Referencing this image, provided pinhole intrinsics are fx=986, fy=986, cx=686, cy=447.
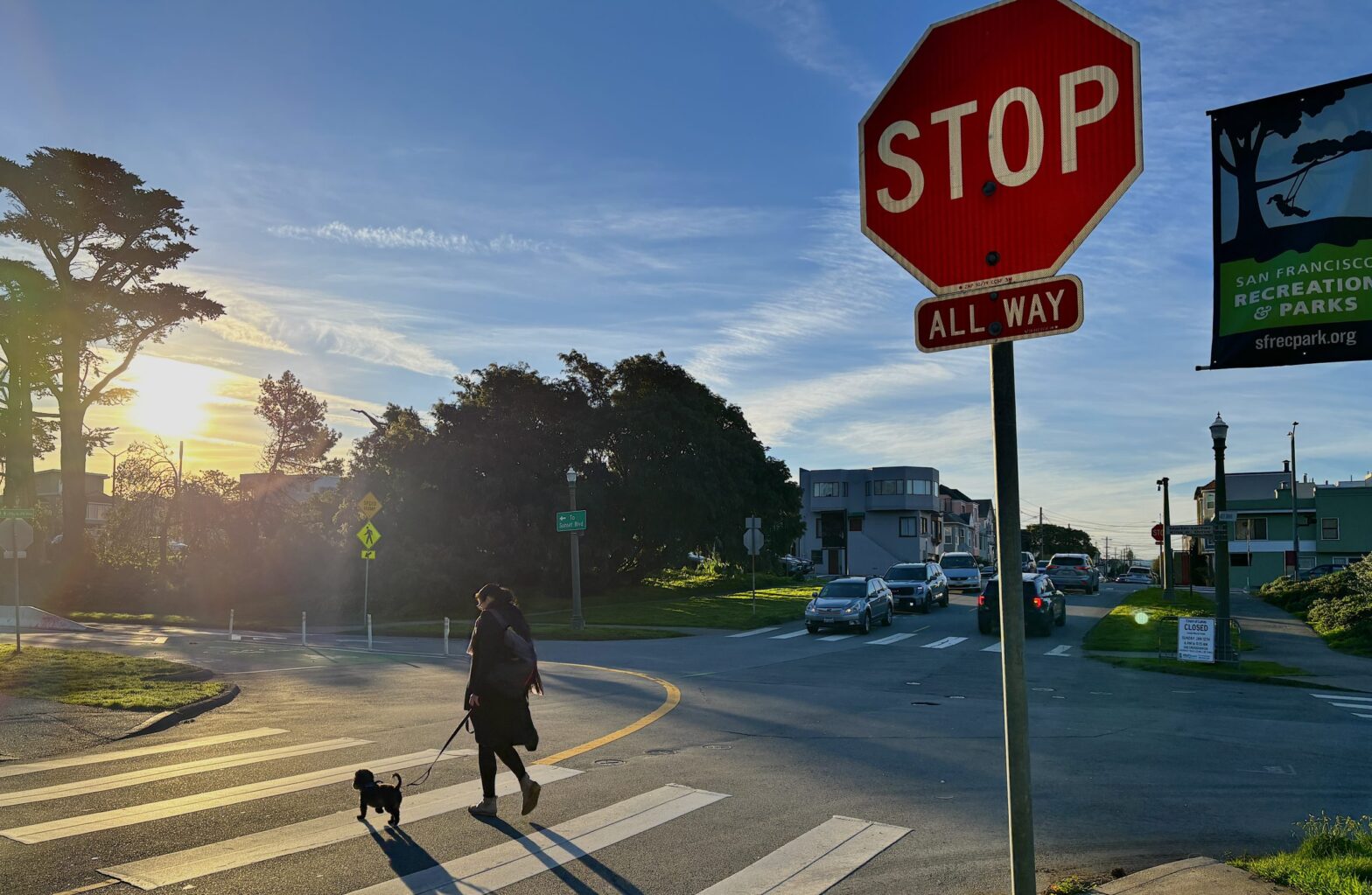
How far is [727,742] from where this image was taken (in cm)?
1069

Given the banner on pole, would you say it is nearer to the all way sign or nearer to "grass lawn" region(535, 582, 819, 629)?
the all way sign

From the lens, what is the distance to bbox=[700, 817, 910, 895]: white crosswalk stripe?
5.80m

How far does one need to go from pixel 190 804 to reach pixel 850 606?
2266cm

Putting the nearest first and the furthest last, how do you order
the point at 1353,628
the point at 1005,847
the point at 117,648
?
1. the point at 1005,847
2. the point at 1353,628
3. the point at 117,648

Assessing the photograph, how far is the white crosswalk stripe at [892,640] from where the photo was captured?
2548cm

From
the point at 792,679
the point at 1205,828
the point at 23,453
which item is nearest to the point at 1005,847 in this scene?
the point at 1205,828

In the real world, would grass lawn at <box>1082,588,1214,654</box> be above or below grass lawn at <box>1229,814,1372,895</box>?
below

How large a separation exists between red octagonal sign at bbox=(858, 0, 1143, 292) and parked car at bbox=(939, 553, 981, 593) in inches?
1810

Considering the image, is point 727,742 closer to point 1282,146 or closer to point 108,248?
point 1282,146

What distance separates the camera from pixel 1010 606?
118 inches

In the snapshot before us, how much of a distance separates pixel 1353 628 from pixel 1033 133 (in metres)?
26.1

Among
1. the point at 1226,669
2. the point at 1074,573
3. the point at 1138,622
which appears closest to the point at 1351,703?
the point at 1226,669

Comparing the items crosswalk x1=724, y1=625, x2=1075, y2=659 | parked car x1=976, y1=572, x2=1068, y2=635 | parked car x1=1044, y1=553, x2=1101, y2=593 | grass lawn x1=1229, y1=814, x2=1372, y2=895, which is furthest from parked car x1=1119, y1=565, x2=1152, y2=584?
grass lawn x1=1229, y1=814, x2=1372, y2=895

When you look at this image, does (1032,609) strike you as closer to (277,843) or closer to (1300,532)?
(277,843)
